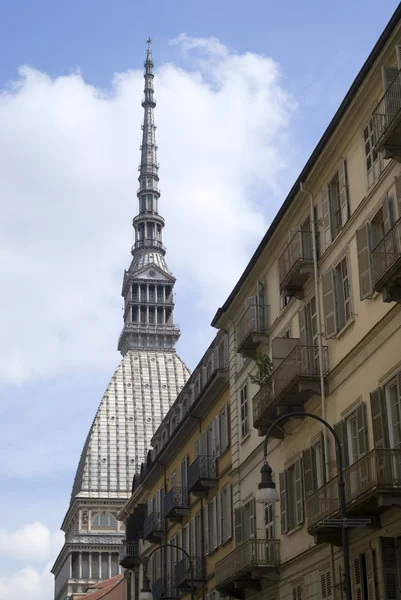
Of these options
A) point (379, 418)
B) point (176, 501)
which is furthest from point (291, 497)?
point (176, 501)

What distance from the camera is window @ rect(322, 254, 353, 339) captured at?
102 feet

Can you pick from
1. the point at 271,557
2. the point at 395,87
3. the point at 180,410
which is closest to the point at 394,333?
the point at 395,87

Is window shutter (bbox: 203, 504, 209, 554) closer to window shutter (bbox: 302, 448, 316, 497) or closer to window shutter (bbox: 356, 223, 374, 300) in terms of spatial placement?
→ window shutter (bbox: 302, 448, 316, 497)

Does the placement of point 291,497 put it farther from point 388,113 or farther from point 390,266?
point 388,113

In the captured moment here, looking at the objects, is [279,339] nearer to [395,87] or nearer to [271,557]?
[271,557]

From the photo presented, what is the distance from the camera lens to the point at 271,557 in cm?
3622

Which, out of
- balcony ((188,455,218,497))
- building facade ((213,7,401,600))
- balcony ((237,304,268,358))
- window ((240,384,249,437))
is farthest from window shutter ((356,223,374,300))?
balcony ((188,455,218,497))

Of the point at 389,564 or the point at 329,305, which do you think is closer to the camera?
the point at 389,564

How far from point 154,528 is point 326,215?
1201 inches

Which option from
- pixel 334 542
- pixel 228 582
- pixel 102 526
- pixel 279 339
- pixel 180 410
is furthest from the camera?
pixel 102 526

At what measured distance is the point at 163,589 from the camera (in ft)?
187

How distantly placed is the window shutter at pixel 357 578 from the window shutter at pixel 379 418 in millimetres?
3573

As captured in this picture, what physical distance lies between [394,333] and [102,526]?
156 meters

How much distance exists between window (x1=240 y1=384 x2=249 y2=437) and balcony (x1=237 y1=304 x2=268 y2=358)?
2.05m
